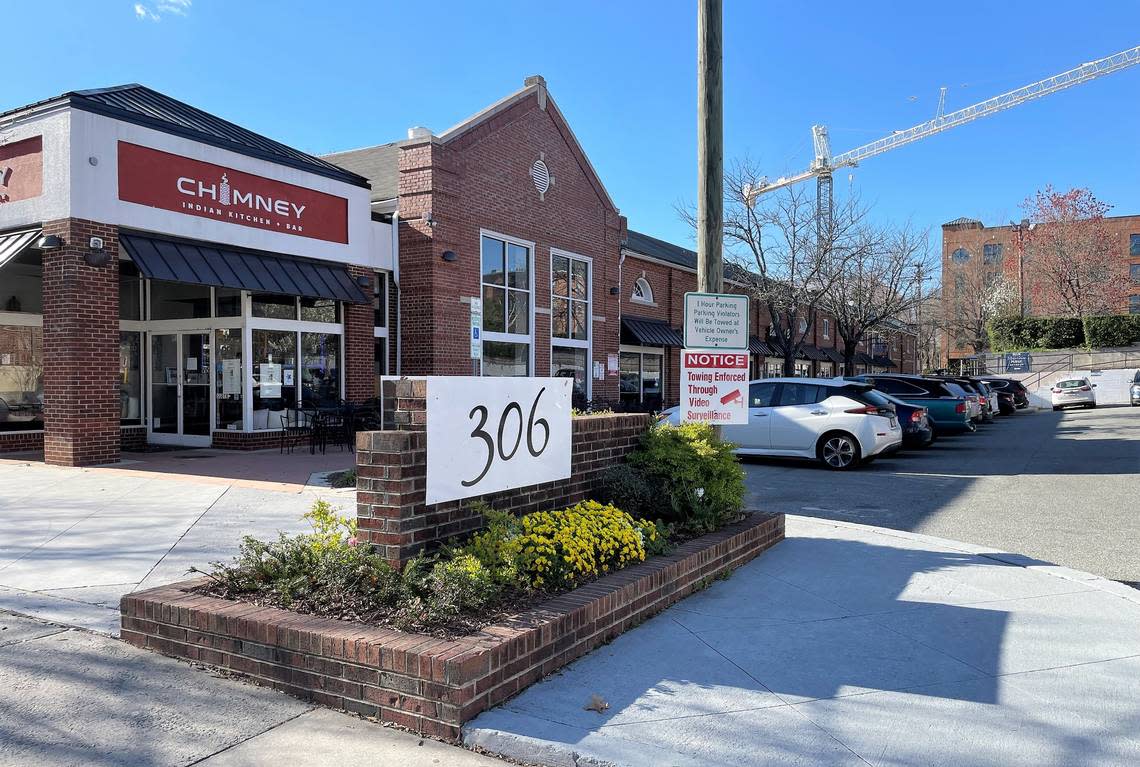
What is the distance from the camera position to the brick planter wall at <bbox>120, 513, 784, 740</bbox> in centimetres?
363

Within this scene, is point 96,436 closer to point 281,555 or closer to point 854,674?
A: point 281,555

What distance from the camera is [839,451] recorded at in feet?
45.1

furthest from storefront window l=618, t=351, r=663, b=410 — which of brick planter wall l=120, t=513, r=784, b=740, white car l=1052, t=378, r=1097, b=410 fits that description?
brick planter wall l=120, t=513, r=784, b=740

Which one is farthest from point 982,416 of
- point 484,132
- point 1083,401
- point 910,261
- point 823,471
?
point 484,132

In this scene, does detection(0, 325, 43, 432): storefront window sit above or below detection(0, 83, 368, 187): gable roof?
below

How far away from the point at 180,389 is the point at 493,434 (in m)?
13.0

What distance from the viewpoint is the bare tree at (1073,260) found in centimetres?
5012

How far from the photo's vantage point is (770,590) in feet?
19.7

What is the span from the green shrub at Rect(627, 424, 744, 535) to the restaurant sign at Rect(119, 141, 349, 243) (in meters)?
9.84

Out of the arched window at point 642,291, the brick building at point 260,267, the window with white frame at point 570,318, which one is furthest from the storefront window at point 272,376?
the arched window at point 642,291

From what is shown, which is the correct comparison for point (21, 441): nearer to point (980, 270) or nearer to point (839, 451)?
point (839, 451)

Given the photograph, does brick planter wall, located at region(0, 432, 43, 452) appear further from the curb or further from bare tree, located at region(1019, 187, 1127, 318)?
bare tree, located at region(1019, 187, 1127, 318)

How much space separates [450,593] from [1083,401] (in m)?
37.7

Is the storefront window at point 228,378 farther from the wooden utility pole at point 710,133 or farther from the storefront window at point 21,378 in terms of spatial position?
the wooden utility pole at point 710,133
